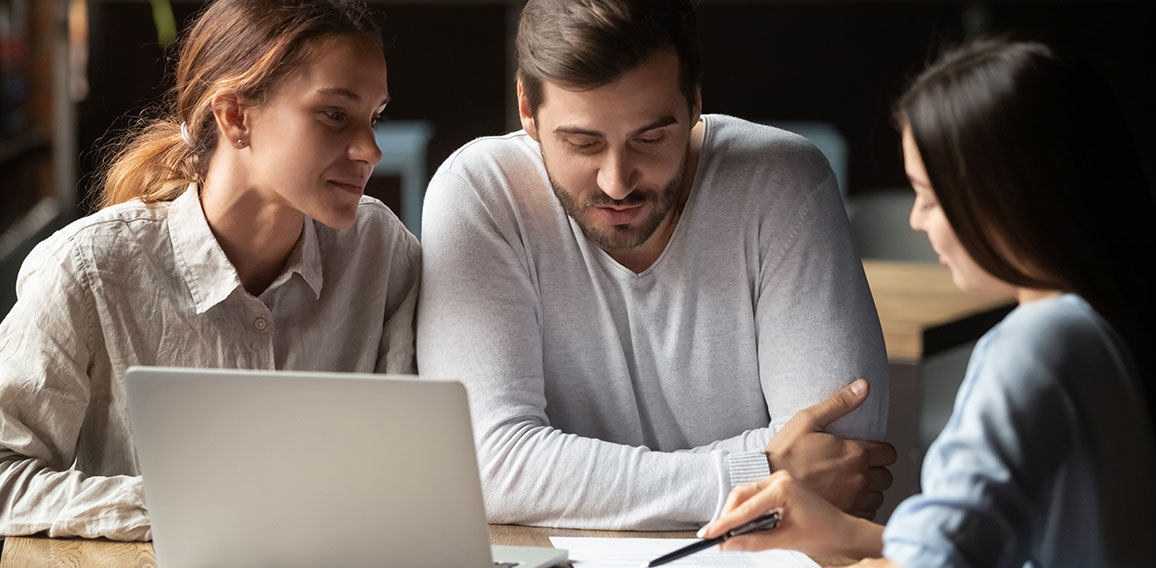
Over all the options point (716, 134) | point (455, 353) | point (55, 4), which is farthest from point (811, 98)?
point (455, 353)

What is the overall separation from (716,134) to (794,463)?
467 millimetres

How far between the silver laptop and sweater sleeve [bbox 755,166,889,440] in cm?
51

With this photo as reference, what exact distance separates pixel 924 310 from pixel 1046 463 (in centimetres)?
174

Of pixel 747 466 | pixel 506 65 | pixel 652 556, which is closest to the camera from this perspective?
pixel 652 556

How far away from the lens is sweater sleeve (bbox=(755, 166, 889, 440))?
1.42 meters

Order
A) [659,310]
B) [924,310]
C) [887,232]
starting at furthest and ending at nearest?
[887,232]
[924,310]
[659,310]

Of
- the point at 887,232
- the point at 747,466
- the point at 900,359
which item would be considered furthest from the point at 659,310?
the point at 887,232

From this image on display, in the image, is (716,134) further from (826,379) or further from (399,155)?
(399,155)

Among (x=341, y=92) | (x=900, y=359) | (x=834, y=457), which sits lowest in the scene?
(x=900, y=359)

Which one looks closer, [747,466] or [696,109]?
[747,466]

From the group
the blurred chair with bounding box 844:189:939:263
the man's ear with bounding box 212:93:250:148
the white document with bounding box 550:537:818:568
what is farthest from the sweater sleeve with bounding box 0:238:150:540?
the blurred chair with bounding box 844:189:939:263

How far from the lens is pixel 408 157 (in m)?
4.19

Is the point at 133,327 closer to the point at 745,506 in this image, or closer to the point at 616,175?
the point at 616,175

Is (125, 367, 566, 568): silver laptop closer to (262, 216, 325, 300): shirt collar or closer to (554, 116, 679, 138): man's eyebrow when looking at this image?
(262, 216, 325, 300): shirt collar
